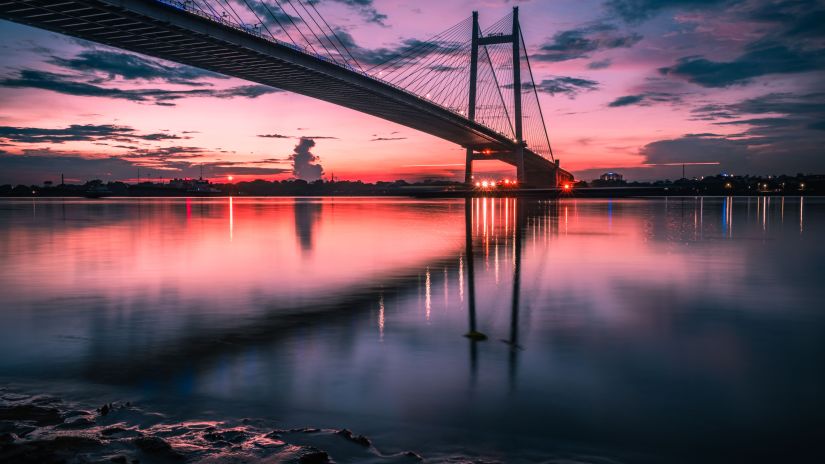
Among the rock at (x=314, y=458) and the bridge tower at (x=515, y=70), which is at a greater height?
the bridge tower at (x=515, y=70)

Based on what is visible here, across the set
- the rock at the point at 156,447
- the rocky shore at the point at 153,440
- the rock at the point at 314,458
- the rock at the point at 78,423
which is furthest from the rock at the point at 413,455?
the rock at the point at 78,423

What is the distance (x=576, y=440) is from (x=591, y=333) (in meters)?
3.38

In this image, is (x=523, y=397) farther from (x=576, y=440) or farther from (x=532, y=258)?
(x=532, y=258)

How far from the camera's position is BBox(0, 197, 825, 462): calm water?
160 inches

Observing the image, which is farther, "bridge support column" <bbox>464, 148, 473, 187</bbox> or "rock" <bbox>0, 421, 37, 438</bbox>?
"bridge support column" <bbox>464, 148, 473, 187</bbox>

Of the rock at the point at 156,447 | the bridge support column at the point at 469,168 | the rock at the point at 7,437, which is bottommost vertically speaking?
the rock at the point at 156,447

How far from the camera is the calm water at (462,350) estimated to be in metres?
4.07

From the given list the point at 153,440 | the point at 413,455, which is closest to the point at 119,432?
the point at 153,440

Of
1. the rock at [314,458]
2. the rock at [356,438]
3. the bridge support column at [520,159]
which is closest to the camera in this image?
the rock at [314,458]

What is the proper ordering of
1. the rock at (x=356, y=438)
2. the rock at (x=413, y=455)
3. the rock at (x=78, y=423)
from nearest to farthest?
the rock at (x=413, y=455) → the rock at (x=356, y=438) → the rock at (x=78, y=423)

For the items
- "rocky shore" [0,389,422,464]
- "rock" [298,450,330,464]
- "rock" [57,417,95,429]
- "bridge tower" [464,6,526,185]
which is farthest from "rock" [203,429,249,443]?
"bridge tower" [464,6,526,185]

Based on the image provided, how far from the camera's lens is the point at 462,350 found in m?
6.16

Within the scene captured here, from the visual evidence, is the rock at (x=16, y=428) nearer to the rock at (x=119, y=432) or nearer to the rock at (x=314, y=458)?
the rock at (x=119, y=432)

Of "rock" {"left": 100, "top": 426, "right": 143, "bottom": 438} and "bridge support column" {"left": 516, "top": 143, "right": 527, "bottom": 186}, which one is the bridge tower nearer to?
"bridge support column" {"left": 516, "top": 143, "right": 527, "bottom": 186}
